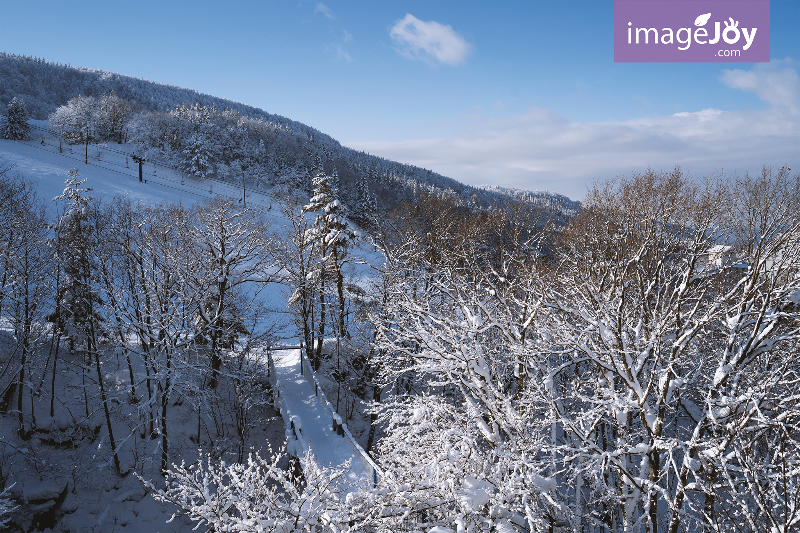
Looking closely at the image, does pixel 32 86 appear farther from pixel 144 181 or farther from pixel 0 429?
pixel 0 429

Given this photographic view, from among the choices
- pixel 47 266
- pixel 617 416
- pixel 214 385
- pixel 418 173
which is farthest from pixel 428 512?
pixel 418 173

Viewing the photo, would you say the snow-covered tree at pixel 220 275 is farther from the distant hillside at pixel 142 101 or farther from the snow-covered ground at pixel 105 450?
the distant hillside at pixel 142 101

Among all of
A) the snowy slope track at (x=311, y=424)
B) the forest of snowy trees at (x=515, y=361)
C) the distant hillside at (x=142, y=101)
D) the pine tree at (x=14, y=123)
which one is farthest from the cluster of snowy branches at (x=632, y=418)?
the pine tree at (x=14, y=123)

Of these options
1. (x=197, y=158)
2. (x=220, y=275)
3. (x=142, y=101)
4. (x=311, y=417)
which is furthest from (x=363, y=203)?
(x=142, y=101)

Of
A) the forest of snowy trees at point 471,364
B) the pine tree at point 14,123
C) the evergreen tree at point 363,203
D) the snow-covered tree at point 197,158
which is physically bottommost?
the forest of snowy trees at point 471,364

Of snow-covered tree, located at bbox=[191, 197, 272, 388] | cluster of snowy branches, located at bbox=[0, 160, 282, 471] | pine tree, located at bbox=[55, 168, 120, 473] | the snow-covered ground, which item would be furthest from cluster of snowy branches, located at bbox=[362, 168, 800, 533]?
pine tree, located at bbox=[55, 168, 120, 473]

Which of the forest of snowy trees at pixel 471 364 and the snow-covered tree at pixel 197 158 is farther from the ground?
the snow-covered tree at pixel 197 158

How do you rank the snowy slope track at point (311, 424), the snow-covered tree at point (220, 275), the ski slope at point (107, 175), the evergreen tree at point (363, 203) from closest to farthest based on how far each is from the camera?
the snowy slope track at point (311, 424) → the snow-covered tree at point (220, 275) → the ski slope at point (107, 175) → the evergreen tree at point (363, 203)

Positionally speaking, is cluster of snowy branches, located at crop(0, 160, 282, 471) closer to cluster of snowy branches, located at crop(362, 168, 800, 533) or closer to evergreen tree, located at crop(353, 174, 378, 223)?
cluster of snowy branches, located at crop(362, 168, 800, 533)
